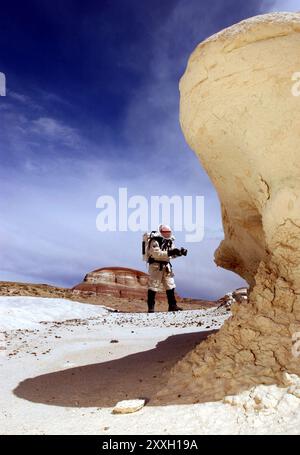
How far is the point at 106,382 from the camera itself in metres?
3.39

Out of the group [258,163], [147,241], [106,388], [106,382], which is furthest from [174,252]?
[258,163]

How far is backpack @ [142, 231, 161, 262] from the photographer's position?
1047cm

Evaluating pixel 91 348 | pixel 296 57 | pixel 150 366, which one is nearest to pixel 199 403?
pixel 150 366

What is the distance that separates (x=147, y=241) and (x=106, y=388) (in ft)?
24.2

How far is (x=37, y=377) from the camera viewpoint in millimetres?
3807

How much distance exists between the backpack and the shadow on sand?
6.13 metres

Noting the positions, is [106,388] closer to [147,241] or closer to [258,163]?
[258,163]

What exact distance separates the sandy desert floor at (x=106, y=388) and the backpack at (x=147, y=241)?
3.77m

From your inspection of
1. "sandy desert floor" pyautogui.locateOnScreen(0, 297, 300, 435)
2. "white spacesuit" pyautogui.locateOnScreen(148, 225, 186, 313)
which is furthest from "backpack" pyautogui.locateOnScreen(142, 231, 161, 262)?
"sandy desert floor" pyautogui.locateOnScreen(0, 297, 300, 435)

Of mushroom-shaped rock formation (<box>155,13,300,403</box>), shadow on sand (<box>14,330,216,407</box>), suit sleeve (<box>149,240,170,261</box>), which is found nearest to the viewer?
mushroom-shaped rock formation (<box>155,13,300,403</box>)

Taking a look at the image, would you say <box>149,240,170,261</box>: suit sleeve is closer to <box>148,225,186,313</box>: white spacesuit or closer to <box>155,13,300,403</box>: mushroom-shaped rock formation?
<box>148,225,186,313</box>: white spacesuit

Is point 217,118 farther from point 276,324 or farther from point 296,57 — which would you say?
point 276,324

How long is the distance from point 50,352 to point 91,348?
19.5 inches
